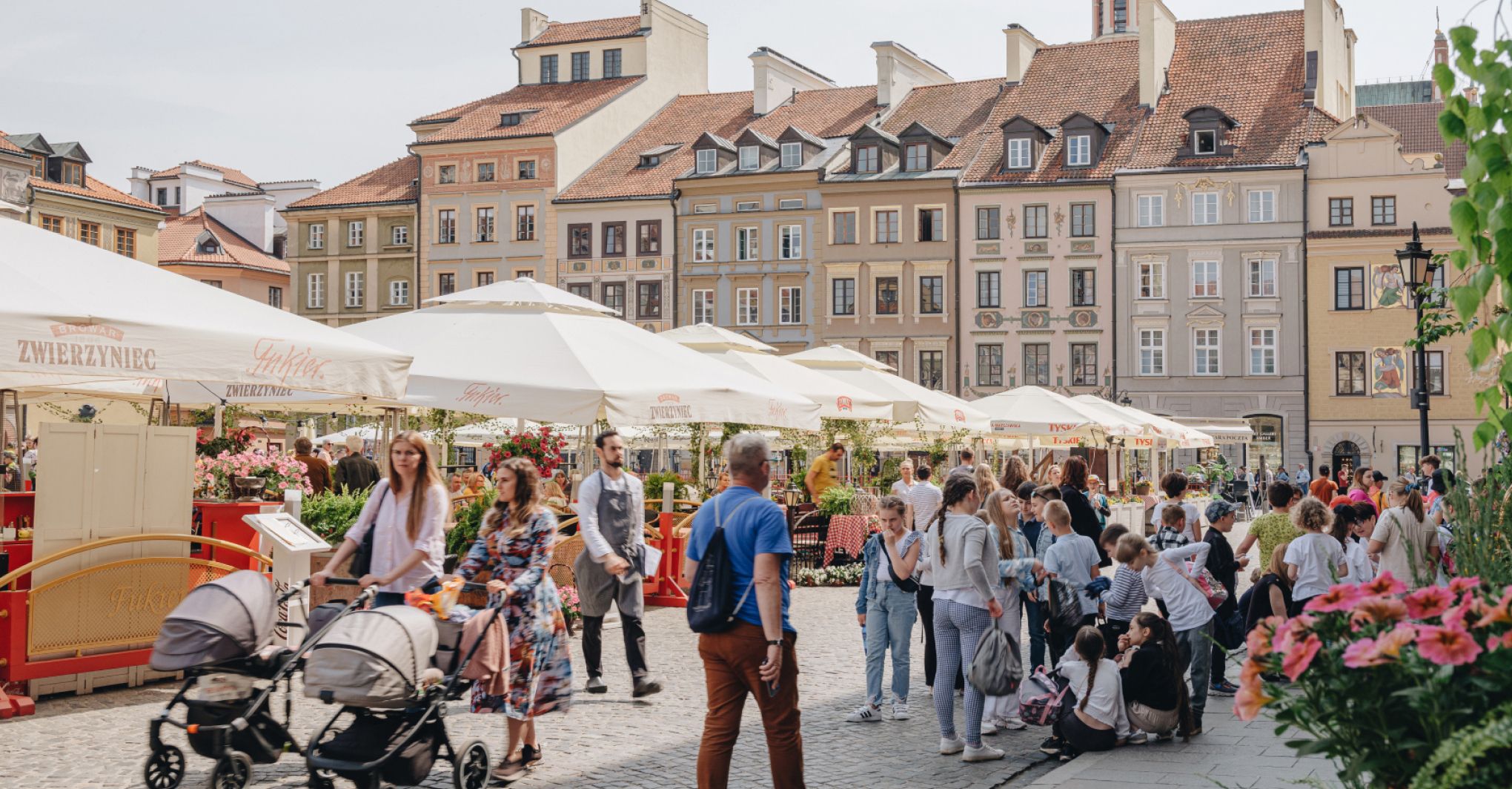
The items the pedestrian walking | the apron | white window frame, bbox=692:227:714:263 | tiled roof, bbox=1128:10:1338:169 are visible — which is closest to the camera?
the pedestrian walking

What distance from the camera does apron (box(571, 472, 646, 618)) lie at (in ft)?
36.4

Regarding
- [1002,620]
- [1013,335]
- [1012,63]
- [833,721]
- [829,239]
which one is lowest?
[833,721]

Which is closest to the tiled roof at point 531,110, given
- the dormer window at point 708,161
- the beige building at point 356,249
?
the beige building at point 356,249

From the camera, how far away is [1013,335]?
176ft

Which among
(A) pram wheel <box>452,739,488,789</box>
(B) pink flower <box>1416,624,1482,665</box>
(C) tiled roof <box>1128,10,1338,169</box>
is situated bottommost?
(A) pram wheel <box>452,739,488,789</box>

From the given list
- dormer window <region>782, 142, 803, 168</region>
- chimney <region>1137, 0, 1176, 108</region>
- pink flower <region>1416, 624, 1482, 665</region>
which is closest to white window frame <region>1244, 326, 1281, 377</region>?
chimney <region>1137, 0, 1176, 108</region>

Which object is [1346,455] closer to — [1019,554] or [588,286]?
[588,286]

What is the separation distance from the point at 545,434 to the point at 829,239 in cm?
4011

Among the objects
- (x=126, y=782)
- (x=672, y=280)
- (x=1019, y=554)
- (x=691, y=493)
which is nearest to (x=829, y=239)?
(x=672, y=280)

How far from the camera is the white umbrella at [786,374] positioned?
20594mm

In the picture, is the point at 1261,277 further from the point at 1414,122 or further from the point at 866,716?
the point at 866,716

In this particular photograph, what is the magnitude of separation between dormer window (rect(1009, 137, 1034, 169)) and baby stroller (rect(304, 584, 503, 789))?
48415mm

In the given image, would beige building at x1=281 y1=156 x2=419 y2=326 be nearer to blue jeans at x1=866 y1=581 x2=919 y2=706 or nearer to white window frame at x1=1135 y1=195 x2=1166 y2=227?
white window frame at x1=1135 y1=195 x2=1166 y2=227

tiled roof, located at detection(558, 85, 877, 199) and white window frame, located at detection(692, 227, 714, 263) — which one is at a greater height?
tiled roof, located at detection(558, 85, 877, 199)
